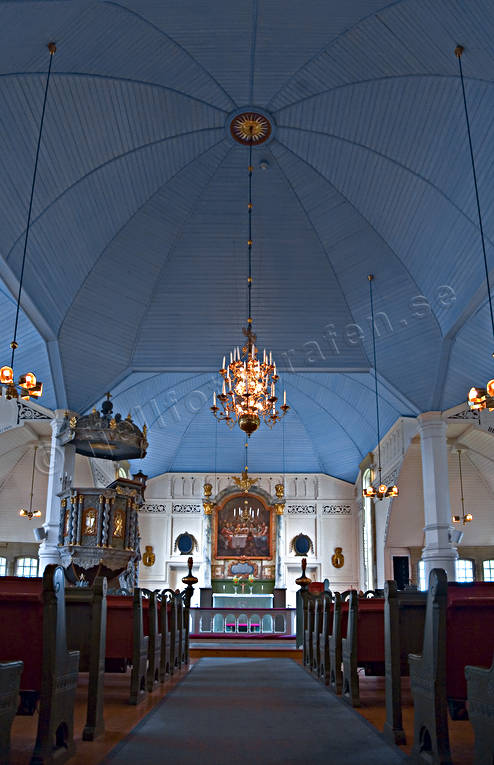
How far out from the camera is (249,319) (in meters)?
14.0

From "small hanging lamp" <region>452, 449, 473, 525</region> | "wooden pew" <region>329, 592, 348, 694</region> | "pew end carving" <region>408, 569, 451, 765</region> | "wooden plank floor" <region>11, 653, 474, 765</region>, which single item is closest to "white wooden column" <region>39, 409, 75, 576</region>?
"wooden plank floor" <region>11, 653, 474, 765</region>

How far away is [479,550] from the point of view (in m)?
24.4

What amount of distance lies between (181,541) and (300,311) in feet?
42.8

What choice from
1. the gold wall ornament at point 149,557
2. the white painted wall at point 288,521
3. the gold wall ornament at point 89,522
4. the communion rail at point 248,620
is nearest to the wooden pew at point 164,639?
the gold wall ornament at point 89,522

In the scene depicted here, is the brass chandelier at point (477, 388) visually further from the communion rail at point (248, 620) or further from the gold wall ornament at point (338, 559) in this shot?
the gold wall ornament at point (338, 559)

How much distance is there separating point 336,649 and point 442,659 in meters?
3.84

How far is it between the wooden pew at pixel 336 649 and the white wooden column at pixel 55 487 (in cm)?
1011

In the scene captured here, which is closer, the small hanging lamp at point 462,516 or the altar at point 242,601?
the small hanging lamp at point 462,516

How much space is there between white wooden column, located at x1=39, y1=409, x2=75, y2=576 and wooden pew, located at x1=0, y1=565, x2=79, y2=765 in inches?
473

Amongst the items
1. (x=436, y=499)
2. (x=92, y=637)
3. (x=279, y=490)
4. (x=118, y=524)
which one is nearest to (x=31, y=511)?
(x=279, y=490)

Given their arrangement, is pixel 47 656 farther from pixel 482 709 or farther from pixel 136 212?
pixel 136 212

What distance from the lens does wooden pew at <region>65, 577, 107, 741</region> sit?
16.2ft

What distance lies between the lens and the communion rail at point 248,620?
62.8 ft

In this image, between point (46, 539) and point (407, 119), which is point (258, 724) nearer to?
point (407, 119)
